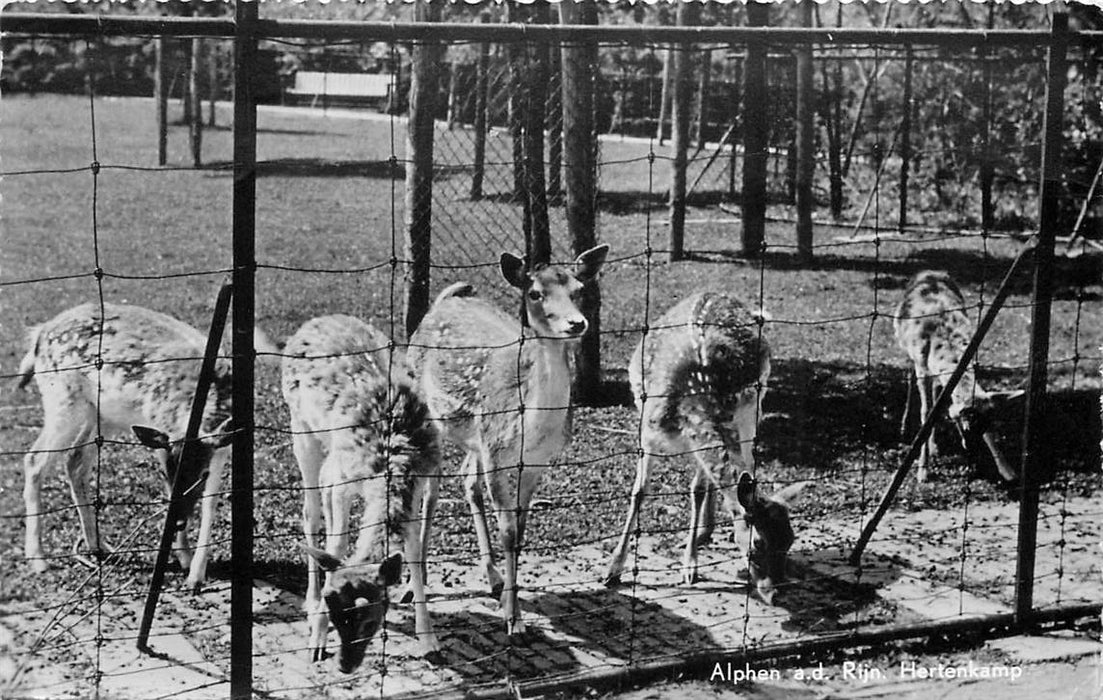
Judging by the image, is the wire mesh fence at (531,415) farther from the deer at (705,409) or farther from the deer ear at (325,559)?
the deer ear at (325,559)

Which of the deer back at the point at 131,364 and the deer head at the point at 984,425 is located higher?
the deer back at the point at 131,364

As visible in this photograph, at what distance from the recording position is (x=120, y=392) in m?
6.95

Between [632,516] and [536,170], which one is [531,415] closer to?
[632,516]

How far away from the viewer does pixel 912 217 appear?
31.7 ft

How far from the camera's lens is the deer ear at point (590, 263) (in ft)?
21.9

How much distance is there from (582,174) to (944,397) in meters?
2.26

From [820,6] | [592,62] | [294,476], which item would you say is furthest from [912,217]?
[294,476]

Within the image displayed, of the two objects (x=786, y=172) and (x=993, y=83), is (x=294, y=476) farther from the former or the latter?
(x=993, y=83)

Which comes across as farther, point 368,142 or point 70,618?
point 368,142

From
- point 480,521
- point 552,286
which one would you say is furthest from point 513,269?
point 480,521

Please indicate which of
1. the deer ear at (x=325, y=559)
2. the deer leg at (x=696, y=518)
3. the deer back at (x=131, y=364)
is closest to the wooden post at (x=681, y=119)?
the deer leg at (x=696, y=518)

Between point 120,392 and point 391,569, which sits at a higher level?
point 120,392

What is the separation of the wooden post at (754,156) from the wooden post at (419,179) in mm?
1992

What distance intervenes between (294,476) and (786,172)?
359 cm
